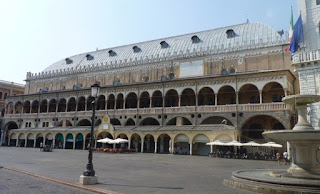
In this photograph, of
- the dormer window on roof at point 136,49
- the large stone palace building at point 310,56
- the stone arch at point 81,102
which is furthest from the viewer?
the dormer window on roof at point 136,49

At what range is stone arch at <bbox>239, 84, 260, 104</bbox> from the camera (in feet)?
118

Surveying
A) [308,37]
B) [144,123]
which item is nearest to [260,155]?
[308,37]

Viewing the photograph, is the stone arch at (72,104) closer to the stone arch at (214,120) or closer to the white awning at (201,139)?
the stone arch at (214,120)

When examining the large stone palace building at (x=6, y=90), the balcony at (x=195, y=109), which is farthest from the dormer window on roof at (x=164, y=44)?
the large stone palace building at (x=6, y=90)

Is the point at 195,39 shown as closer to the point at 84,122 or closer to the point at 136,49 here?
the point at 136,49

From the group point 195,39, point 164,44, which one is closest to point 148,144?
point 164,44

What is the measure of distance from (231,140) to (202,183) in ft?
68.6

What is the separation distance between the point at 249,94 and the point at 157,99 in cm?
1429

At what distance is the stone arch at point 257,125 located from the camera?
113ft

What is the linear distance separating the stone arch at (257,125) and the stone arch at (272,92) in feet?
8.36

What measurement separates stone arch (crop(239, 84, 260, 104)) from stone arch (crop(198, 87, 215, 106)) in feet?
13.5

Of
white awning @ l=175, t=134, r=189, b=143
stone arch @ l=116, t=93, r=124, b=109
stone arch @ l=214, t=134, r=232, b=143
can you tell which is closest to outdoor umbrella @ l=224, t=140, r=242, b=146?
stone arch @ l=214, t=134, r=232, b=143

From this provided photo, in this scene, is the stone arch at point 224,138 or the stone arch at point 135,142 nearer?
the stone arch at point 224,138

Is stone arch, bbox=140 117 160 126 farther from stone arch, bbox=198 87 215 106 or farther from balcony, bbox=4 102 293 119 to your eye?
stone arch, bbox=198 87 215 106
